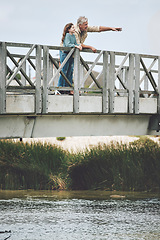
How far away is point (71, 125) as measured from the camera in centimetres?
1622

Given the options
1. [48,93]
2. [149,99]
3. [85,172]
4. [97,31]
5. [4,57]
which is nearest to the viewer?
[4,57]

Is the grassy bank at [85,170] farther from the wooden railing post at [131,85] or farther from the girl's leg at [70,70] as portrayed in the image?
the girl's leg at [70,70]

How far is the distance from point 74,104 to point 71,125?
2.49 feet

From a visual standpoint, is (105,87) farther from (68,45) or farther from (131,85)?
(68,45)

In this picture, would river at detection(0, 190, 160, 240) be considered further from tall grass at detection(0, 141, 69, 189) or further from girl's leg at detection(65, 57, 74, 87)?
girl's leg at detection(65, 57, 74, 87)

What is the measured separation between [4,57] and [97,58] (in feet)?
9.38

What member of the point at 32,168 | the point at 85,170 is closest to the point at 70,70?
the point at 85,170

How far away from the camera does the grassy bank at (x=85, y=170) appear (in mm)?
23125

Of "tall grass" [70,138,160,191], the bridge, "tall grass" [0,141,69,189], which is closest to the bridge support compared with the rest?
the bridge

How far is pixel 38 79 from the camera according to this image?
49.9 feet

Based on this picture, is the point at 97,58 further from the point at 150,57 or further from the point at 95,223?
the point at 95,223

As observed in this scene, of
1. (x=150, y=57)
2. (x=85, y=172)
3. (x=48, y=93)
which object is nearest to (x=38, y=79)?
(x=48, y=93)

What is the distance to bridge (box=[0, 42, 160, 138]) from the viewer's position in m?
14.7

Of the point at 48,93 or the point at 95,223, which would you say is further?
the point at 95,223
